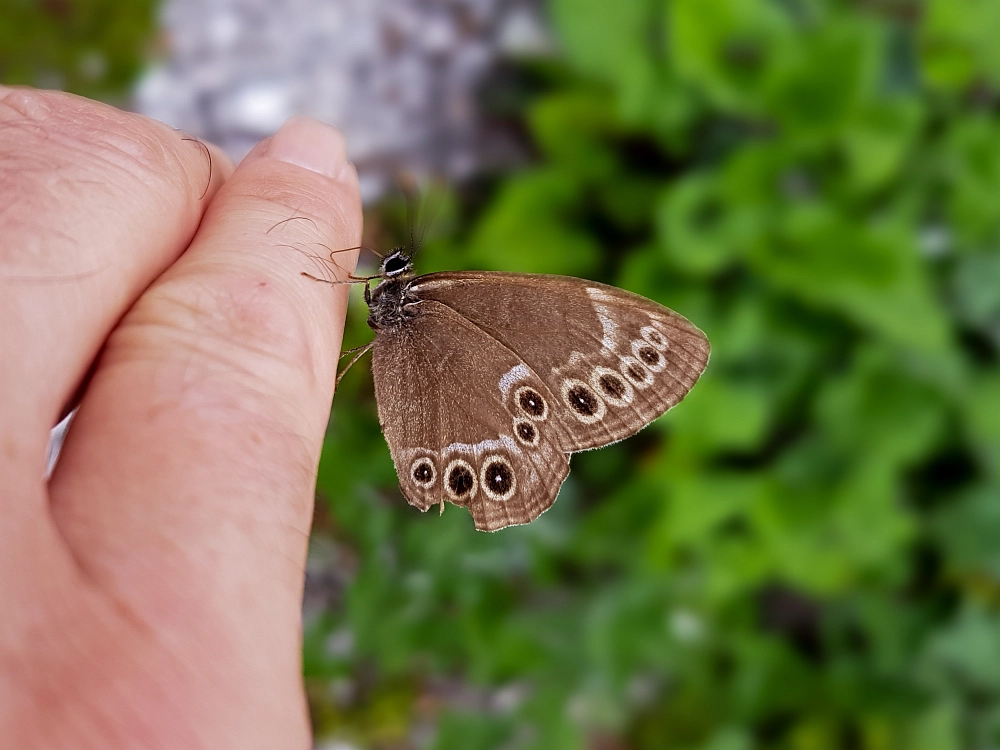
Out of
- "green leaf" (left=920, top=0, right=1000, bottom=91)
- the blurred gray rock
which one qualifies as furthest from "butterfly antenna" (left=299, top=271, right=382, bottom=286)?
the blurred gray rock

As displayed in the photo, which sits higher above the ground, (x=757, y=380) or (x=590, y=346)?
(x=590, y=346)

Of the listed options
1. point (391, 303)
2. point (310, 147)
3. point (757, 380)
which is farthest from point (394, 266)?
point (757, 380)

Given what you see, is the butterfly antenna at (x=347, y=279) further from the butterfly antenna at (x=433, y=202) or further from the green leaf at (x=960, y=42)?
the green leaf at (x=960, y=42)

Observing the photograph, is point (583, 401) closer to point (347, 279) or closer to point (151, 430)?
point (347, 279)

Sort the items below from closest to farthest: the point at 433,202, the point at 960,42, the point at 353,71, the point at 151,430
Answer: the point at 151,430 → the point at 960,42 → the point at 433,202 → the point at 353,71

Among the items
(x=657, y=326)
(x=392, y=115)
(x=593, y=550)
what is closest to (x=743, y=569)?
(x=593, y=550)

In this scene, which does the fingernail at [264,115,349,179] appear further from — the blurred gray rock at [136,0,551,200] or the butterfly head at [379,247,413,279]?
the blurred gray rock at [136,0,551,200]

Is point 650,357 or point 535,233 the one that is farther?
point 535,233
